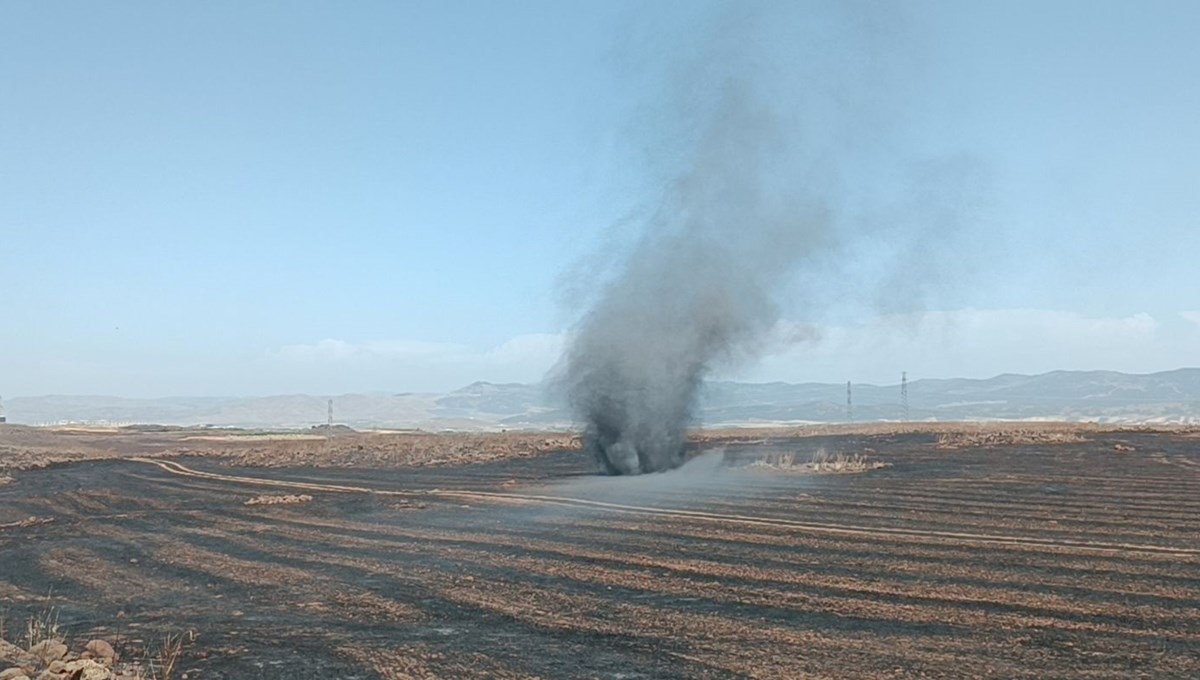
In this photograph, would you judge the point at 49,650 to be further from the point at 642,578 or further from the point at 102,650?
the point at 642,578

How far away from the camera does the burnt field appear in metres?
8.08

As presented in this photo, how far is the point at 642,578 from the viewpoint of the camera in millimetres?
11758

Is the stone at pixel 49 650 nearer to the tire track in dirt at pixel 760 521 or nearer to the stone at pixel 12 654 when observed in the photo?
the stone at pixel 12 654

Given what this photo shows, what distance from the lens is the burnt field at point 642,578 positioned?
808 centimetres

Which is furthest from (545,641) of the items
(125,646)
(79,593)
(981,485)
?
(981,485)

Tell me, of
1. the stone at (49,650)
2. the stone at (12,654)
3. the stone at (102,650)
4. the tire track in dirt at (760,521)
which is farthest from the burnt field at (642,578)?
the stone at (12,654)

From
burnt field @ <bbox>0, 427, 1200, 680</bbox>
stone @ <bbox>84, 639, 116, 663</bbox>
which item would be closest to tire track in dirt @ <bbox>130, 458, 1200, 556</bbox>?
burnt field @ <bbox>0, 427, 1200, 680</bbox>

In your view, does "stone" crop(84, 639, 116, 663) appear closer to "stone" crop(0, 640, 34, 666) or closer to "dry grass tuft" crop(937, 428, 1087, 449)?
"stone" crop(0, 640, 34, 666)

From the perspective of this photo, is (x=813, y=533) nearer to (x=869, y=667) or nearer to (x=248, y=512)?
(x=869, y=667)

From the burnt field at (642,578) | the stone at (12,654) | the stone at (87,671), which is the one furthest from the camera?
the burnt field at (642,578)

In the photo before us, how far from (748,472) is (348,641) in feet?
71.3

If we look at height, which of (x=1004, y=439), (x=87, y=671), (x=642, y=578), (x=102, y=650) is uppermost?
(x=1004, y=439)

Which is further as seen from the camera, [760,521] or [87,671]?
[760,521]

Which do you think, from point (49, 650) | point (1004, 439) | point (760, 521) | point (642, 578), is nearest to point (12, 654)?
point (49, 650)
